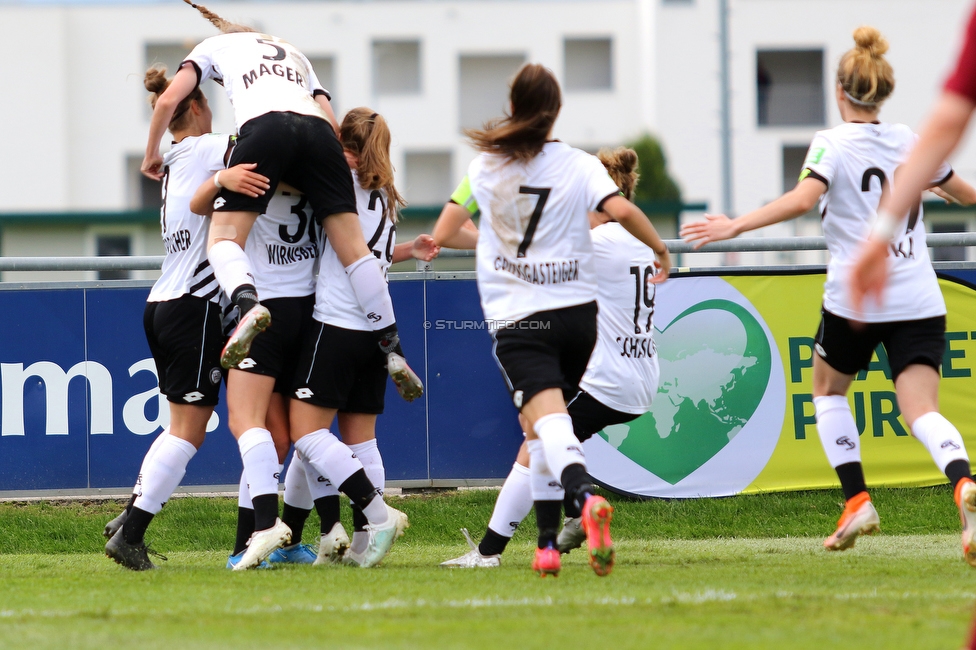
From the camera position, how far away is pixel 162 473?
499 cm

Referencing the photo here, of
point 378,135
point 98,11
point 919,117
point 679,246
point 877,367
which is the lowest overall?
point 877,367

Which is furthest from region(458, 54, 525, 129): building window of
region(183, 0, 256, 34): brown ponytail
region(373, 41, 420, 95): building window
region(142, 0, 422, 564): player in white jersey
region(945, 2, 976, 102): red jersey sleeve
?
region(945, 2, 976, 102): red jersey sleeve

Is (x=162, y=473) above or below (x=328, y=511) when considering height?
above

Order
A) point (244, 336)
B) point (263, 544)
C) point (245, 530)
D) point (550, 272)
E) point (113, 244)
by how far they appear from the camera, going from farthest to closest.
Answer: point (113, 244) → point (245, 530) → point (263, 544) → point (244, 336) → point (550, 272)

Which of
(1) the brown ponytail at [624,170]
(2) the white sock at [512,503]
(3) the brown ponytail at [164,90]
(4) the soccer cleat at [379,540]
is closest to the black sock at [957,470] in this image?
(2) the white sock at [512,503]

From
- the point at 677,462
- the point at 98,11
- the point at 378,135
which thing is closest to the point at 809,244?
the point at 677,462

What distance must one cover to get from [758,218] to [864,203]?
1.94 ft

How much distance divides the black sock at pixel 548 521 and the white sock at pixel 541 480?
0.03 m

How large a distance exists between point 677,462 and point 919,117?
126ft

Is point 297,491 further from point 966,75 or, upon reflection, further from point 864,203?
point 966,75

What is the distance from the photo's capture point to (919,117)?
41.8 metres

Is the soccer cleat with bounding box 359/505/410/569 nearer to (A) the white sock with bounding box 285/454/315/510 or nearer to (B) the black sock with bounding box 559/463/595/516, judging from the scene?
(A) the white sock with bounding box 285/454/315/510

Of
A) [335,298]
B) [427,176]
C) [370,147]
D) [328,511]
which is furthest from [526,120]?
[427,176]

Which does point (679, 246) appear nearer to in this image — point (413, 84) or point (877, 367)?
point (877, 367)
